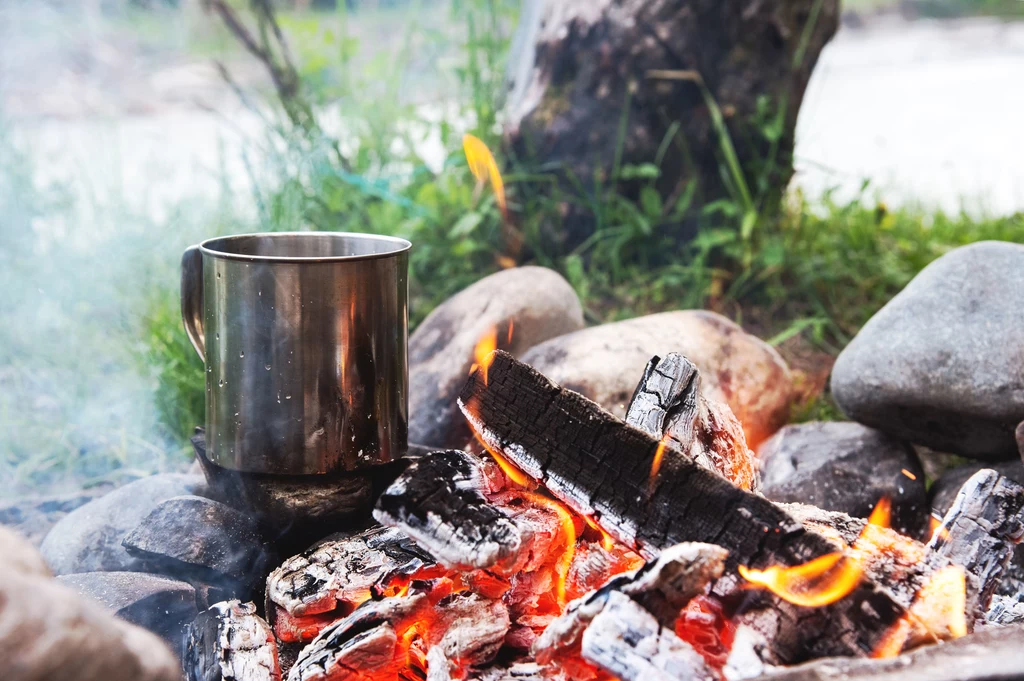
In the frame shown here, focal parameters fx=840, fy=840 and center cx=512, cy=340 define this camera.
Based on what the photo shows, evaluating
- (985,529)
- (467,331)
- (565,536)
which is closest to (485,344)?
(467,331)

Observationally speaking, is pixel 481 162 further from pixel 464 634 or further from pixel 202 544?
pixel 464 634

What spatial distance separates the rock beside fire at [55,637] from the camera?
3.46 ft

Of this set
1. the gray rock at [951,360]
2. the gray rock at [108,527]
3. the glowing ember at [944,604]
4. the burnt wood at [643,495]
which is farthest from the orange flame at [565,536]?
the gray rock at [951,360]

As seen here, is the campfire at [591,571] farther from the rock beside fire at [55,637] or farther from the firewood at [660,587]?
the rock beside fire at [55,637]

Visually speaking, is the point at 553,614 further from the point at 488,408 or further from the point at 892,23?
the point at 892,23

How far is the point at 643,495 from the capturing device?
1.56 meters

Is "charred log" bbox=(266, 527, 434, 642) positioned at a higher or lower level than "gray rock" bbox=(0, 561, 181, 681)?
lower


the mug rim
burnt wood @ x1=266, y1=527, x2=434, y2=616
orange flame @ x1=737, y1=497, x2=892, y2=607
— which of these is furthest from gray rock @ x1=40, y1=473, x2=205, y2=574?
orange flame @ x1=737, y1=497, x2=892, y2=607

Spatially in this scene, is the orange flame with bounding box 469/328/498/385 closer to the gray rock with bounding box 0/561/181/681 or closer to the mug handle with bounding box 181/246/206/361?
the mug handle with bounding box 181/246/206/361

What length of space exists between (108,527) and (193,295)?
2.22 ft

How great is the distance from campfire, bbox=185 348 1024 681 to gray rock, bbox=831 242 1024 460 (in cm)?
81

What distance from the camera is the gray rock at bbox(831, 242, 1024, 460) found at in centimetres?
254

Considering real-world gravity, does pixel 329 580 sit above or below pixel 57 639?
below

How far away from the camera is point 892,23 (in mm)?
13023
